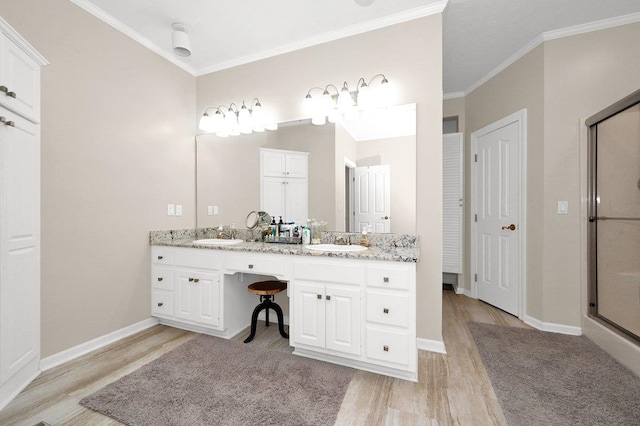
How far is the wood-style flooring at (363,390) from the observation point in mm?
1511

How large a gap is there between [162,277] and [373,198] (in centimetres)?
211

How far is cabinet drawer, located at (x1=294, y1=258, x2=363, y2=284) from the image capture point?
1.92 meters

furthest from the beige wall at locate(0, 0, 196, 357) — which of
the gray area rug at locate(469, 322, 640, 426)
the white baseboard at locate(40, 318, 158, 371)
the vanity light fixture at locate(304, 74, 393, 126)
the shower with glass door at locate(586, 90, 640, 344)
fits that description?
the shower with glass door at locate(586, 90, 640, 344)

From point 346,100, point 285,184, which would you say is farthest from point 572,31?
point 285,184

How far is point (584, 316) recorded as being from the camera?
→ 8.22 ft

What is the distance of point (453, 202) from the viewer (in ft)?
12.6

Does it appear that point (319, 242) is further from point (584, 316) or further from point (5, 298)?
point (584, 316)

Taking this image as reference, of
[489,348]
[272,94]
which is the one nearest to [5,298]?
[272,94]

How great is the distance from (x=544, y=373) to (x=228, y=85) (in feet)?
12.3

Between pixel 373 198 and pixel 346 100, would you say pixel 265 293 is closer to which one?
pixel 373 198

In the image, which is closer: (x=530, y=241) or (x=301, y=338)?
(x=301, y=338)

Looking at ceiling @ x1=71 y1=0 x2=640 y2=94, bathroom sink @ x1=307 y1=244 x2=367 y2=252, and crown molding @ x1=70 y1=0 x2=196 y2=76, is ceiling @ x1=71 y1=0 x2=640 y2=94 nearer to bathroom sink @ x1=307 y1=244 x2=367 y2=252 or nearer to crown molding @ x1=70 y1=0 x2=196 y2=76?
crown molding @ x1=70 y1=0 x2=196 y2=76

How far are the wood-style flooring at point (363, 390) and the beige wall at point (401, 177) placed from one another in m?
1.05

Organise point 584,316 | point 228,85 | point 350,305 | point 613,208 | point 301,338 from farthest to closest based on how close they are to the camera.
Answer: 1. point 228,85
2. point 584,316
3. point 613,208
4. point 301,338
5. point 350,305
